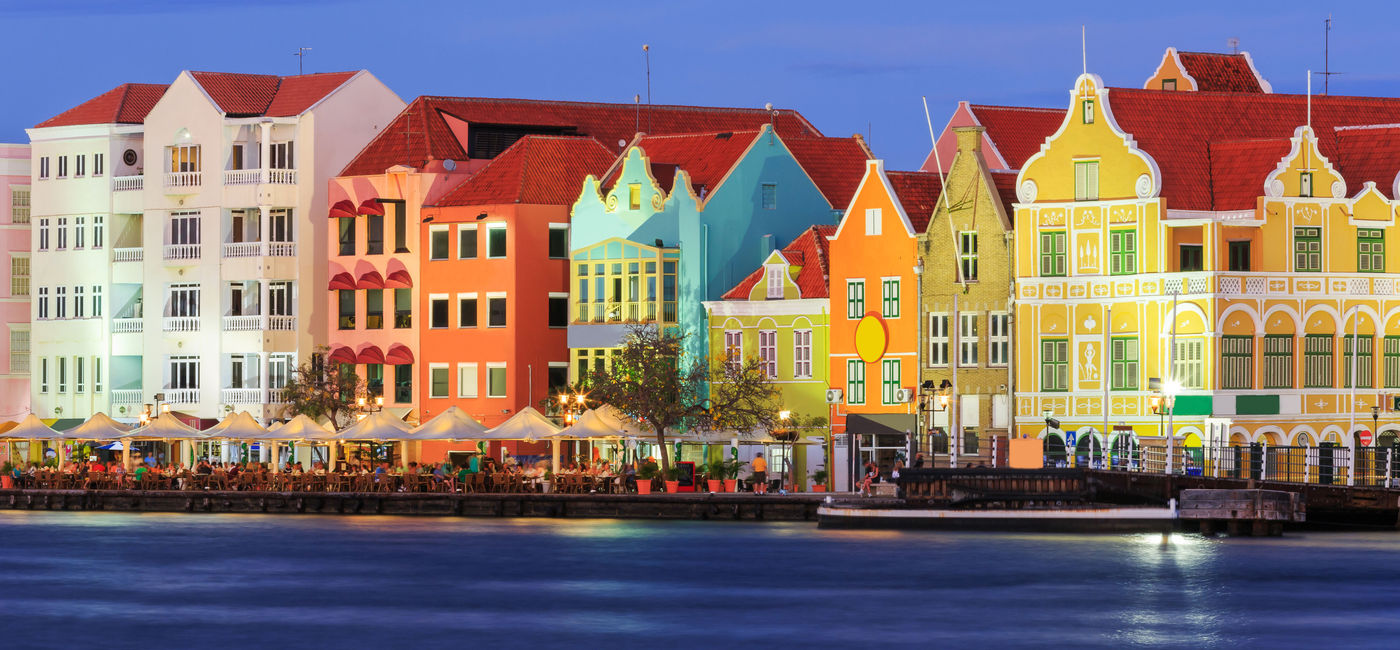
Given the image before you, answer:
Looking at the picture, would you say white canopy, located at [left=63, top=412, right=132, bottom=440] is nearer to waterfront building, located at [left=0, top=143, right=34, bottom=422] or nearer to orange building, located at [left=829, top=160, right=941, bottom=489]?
waterfront building, located at [left=0, top=143, right=34, bottom=422]

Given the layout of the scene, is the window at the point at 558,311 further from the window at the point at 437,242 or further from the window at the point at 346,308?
the window at the point at 346,308

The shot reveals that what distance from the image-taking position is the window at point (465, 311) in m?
132

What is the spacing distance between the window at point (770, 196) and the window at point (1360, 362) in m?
24.3

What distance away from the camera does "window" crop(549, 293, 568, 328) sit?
13075 centimetres

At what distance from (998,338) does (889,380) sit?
16.0ft

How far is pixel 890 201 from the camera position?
116 meters

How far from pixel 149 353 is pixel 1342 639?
80.4 m

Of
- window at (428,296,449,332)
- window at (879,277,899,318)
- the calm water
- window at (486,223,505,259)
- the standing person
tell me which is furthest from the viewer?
window at (428,296,449,332)

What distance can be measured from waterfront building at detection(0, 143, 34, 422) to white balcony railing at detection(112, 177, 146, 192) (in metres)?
7.99

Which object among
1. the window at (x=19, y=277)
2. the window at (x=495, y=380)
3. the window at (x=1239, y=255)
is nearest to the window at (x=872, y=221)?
the window at (x=1239, y=255)

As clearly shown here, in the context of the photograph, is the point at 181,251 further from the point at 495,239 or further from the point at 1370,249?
the point at 1370,249

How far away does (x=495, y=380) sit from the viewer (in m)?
131

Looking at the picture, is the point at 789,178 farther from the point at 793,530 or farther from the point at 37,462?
the point at 37,462

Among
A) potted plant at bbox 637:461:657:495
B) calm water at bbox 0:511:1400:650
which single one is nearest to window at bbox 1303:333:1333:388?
calm water at bbox 0:511:1400:650
